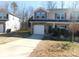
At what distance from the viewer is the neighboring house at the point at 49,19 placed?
123ft

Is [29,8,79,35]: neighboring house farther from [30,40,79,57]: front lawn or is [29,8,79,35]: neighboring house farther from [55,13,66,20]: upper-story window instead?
[30,40,79,57]: front lawn

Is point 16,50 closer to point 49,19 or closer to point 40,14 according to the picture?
point 49,19

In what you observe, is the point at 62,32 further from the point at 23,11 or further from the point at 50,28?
the point at 23,11

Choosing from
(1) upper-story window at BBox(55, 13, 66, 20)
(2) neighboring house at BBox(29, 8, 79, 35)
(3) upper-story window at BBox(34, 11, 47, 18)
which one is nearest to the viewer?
(2) neighboring house at BBox(29, 8, 79, 35)

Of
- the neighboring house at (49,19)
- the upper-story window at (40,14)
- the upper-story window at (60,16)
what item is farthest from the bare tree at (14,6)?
the upper-story window at (60,16)

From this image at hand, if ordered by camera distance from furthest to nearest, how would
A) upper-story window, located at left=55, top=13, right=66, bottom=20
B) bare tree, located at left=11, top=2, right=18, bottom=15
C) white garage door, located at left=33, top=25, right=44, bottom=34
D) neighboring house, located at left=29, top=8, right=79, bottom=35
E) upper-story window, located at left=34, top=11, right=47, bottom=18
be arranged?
bare tree, located at left=11, top=2, right=18, bottom=15 < upper-story window, located at left=34, top=11, right=47, bottom=18 < upper-story window, located at left=55, top=13, right=66, bottom=20 < white garage door, located at left=33, top=25, right=44, bottom=34 < neighboring house, located at left=29, top=8, right=79, bottom=35

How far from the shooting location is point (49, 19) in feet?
127

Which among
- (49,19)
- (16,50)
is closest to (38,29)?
(49,19)

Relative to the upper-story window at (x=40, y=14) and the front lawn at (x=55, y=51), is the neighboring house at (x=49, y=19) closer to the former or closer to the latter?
the upper-story window at (x=40, y=14)

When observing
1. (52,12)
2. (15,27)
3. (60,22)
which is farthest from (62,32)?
(15,27)

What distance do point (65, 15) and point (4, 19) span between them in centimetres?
1407

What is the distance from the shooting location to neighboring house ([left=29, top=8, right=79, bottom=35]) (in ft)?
123

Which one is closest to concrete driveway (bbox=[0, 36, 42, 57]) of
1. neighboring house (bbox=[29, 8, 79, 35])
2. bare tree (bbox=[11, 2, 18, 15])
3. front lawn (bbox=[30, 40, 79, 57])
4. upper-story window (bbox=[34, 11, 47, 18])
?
front lawn (bbox=[30, 40, 79, 57])

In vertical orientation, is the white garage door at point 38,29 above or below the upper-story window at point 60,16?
below
